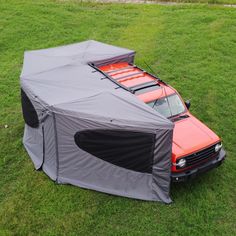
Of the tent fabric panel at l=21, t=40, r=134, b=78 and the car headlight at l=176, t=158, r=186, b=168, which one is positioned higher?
the tent fabric panel at l=21, t=40, r=134, b=78

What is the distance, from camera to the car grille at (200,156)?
8250 millimetres

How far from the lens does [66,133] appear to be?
8.42 meters

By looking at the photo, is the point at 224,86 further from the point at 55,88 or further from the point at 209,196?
the point at 55,88

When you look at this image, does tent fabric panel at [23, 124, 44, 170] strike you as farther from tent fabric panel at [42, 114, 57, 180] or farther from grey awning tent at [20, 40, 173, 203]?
tent fabric panel at [42, 114, 57, 180]

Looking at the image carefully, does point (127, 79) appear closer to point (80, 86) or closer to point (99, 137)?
point (80, 86)

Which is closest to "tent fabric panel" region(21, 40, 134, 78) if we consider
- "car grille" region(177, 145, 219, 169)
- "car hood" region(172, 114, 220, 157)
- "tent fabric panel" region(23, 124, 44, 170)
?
"tent fabric panel" region(23, 124, 44, 170)

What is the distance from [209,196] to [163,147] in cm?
171

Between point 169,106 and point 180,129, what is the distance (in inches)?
30.0

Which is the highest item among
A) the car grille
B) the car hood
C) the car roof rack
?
the car roof rack

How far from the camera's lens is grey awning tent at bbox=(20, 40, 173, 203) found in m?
7.96

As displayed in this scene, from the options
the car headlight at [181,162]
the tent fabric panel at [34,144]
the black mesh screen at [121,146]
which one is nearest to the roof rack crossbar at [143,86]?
the black mesh screen at [121,146]

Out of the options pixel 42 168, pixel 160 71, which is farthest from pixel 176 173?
pixel 160 71

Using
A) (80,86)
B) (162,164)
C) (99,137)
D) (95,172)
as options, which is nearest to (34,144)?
(80,86)

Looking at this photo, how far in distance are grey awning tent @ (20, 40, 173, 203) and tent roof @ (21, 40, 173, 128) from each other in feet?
0.07
